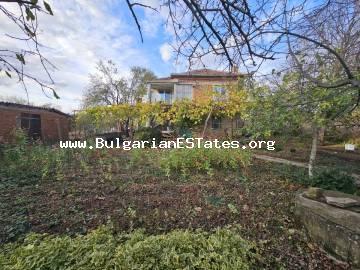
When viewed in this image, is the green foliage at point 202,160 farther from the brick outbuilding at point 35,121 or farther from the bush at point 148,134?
the brick outbuilding at point 35,121

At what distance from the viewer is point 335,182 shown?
4332 millimetres

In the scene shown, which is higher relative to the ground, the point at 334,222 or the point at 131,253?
the point at 334,222

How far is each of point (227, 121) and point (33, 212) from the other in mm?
15549

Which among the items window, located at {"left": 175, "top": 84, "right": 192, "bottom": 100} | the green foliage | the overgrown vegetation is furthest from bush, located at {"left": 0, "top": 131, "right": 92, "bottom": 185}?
window, located at {"left": 175, "top": 84, "right": 192, "bottom": 100}

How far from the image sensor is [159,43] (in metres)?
2.17

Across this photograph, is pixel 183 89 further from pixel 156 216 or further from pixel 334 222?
pixel 334 222

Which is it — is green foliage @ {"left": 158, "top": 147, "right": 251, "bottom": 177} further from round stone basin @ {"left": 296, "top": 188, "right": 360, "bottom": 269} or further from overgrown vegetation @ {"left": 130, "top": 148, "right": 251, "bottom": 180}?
round stone basin @ {"left": 296, "top": 188, "right": 360, "bottom": 269}

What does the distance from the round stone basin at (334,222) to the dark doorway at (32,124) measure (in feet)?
50.8

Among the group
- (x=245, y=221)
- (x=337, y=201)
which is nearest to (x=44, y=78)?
(x=245, y=221)

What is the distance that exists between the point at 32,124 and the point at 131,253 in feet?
53.3

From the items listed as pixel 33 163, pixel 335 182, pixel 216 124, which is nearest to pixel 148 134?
pixel 216 124

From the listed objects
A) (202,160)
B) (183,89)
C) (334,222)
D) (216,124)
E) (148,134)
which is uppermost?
(183,89)

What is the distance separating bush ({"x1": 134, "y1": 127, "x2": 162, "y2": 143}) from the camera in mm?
13594

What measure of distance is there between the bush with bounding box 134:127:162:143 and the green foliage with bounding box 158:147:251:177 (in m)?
7.51
